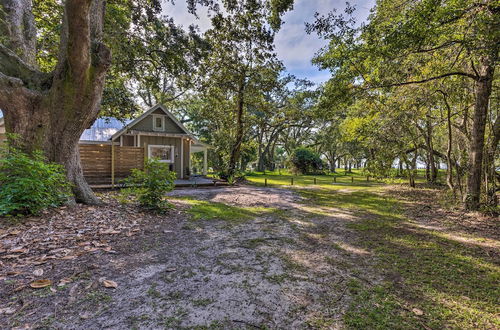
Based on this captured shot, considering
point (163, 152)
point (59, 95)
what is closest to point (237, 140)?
point (163, 152)

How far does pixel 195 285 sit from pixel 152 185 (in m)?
3.64

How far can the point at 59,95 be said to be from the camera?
4.71 meters

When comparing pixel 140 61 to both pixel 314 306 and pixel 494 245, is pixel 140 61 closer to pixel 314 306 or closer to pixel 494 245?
pixel 314 306

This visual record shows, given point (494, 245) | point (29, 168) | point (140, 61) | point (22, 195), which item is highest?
point (140, 61)

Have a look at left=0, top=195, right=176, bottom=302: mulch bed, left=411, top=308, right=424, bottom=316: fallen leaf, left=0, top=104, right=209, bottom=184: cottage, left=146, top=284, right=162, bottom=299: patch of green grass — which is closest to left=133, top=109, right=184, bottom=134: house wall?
left=0, top=104, right=209, bottom=184: cottage

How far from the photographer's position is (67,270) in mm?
2568

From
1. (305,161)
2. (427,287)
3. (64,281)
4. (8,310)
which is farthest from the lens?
(305,161)

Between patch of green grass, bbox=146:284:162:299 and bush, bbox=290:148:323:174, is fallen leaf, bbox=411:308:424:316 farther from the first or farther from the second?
bush, bbox=290:148:323:174

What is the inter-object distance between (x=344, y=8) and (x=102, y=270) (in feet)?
24.7

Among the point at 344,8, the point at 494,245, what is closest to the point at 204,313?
the point at 494,245

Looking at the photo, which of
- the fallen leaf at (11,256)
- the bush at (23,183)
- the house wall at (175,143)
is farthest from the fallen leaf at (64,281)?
the house wall at (175,143)

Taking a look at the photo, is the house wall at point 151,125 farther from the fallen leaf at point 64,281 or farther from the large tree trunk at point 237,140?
the fallen leaf at point 64,281

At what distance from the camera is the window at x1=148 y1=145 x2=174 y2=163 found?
44.3 ft

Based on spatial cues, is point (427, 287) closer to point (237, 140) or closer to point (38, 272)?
point (38, 272)
